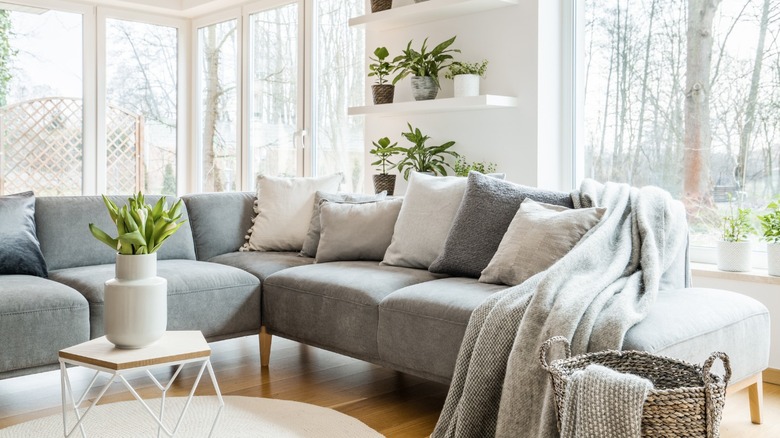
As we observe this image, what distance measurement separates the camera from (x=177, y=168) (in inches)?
264

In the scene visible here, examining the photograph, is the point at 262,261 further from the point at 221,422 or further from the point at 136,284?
the point at 136,284

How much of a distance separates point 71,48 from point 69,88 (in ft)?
1.07

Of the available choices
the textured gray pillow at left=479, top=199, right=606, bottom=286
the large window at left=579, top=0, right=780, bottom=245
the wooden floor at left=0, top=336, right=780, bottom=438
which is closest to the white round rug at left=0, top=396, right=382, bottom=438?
the wooden floor at left=0, top=336, right=780, bottom=438

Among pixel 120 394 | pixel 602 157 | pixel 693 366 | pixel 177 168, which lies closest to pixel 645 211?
pixel 693 366

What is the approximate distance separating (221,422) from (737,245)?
7.59 feet

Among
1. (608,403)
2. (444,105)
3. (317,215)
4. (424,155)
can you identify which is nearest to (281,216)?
(317,215)

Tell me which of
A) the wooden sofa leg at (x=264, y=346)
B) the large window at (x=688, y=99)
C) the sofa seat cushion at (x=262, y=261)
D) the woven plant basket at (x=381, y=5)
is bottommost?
the wooden sofa leg at (x=264, y=346)

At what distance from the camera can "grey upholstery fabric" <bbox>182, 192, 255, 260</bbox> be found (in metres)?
3.96

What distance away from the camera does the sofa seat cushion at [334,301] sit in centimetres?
295

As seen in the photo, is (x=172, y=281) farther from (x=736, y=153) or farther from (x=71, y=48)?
(x=71, y=48)

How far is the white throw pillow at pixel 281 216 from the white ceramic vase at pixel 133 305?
180 centimetres

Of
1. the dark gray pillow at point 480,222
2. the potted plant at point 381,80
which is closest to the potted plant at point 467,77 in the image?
the potted plant at point 381,80

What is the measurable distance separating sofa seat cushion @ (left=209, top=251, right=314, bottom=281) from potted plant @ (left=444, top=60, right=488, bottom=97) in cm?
125

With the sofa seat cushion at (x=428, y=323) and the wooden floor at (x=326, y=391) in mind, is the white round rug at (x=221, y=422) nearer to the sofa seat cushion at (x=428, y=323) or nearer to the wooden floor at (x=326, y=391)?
the wooden floor at (x=326, y=391)
